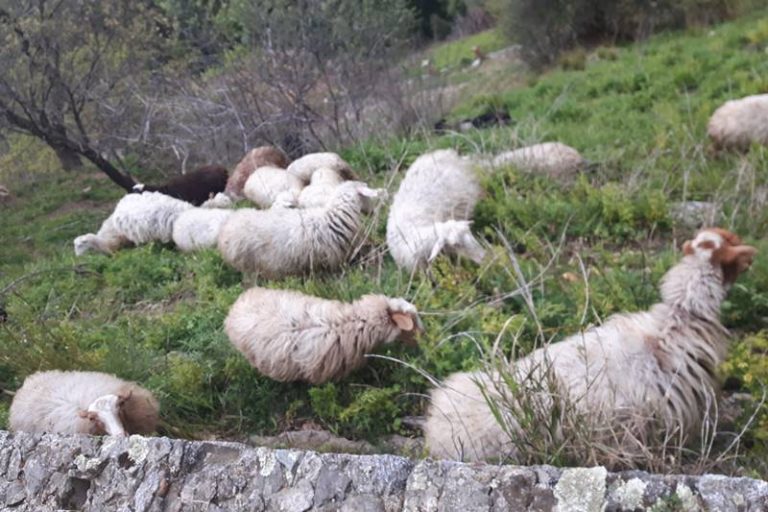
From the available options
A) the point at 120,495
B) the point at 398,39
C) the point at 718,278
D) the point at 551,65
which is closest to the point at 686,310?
the point at 718,278

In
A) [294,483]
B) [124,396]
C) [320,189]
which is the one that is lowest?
[320,189]

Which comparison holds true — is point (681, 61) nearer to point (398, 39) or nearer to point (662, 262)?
point (662, 262)

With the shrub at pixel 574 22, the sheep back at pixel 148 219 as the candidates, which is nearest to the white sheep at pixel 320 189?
the sheep back at pixel 148 219

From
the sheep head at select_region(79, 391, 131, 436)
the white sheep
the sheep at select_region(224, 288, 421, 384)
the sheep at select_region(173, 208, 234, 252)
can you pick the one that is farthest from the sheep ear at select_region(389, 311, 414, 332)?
the sheep at select_region(173, 208, 234, 252)

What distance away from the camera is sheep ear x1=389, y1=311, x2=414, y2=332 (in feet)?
13.7

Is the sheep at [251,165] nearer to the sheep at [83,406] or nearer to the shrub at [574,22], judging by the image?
the sheep at [83,406]

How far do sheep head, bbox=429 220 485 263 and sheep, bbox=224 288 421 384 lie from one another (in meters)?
0.99

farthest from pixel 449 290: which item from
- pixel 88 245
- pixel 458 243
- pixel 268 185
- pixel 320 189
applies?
pixel 88 245

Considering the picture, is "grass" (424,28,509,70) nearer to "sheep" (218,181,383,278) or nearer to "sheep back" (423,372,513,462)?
"sheep" (218,181,383,278)

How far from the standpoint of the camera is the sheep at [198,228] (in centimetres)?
715

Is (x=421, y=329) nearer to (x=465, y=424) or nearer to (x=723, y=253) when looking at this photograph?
(x=465, y=424)

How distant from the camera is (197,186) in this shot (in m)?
10.1

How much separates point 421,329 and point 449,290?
646mm

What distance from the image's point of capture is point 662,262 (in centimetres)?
485
